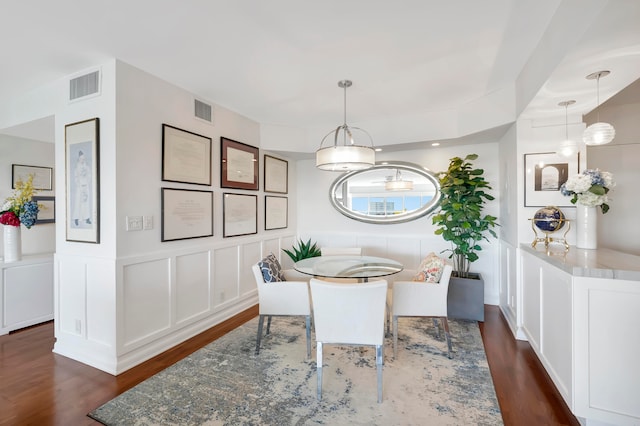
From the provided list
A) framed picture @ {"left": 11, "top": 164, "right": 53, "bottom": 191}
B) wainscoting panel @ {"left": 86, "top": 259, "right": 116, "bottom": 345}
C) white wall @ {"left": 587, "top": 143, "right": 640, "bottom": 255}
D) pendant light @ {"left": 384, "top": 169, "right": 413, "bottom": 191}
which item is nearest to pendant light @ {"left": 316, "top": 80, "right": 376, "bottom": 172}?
pendant light @ {"left": 384, "top": 169, "right": 413, "bottom": 191}

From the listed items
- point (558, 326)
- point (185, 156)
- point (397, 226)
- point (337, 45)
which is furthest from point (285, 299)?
point (397, 226)

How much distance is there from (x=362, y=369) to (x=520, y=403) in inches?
43.2

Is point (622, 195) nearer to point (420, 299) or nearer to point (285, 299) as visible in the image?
point (420, 299)

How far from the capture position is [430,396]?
2.06 meters

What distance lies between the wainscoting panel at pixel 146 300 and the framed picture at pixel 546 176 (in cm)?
363

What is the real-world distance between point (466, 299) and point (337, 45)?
3.03 metres

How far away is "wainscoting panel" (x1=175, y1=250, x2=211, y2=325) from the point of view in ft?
9.71

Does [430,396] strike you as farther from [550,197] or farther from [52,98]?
[52,98]

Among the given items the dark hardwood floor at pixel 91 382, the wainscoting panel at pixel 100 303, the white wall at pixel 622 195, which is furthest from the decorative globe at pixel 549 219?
the wainscoting panel at pixel 100 303

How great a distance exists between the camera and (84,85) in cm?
254

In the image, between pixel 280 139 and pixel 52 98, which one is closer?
pixel 52 98

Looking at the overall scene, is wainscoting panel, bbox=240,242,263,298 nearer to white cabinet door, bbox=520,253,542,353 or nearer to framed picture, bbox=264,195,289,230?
framed picture, bbox=264,195,289,230

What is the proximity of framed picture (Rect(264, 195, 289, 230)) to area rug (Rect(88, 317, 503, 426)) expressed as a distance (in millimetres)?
1899

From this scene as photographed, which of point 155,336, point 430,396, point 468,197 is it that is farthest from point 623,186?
point 155,336
